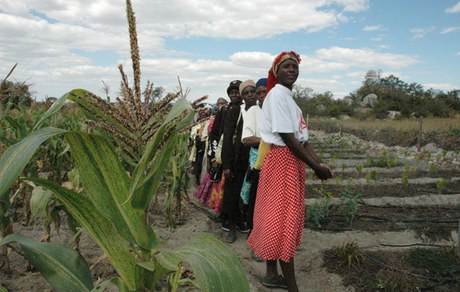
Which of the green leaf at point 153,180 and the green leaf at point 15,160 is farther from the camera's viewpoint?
the green leaf at point 153,180

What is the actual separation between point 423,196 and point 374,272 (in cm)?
340

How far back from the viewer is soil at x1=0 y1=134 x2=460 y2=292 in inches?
110

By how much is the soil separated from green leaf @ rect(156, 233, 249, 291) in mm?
1156

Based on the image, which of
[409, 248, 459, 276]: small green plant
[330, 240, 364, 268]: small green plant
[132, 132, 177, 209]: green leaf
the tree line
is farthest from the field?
[132, 132, 177, 209]: green leaf

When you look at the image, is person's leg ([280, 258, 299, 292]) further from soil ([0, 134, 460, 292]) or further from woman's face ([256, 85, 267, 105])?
woman's face ([256, 85, 267, 105])

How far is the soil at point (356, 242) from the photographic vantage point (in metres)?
2.79

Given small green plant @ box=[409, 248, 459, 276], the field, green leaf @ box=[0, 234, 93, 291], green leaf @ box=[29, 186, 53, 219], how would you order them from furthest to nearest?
the field < small green plant @ box=[409, 248, 459, 276] < green leaf @ box=[29, 186, 53, 219] < green leaf @ box=[0, 234, 93, 291]

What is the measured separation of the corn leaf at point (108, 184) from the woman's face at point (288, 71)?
151cm

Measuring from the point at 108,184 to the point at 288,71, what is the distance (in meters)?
1.58

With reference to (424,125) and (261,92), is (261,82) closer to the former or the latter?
(261,92)

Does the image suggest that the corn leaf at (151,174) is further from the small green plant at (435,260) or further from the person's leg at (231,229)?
the small green plant at (435,260)

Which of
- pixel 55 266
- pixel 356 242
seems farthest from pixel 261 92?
pixel 55 266

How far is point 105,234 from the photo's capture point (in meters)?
1.44

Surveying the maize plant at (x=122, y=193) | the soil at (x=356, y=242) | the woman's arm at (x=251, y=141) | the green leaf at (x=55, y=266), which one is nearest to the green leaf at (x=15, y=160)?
the maize plant at (x=122, y=193)
